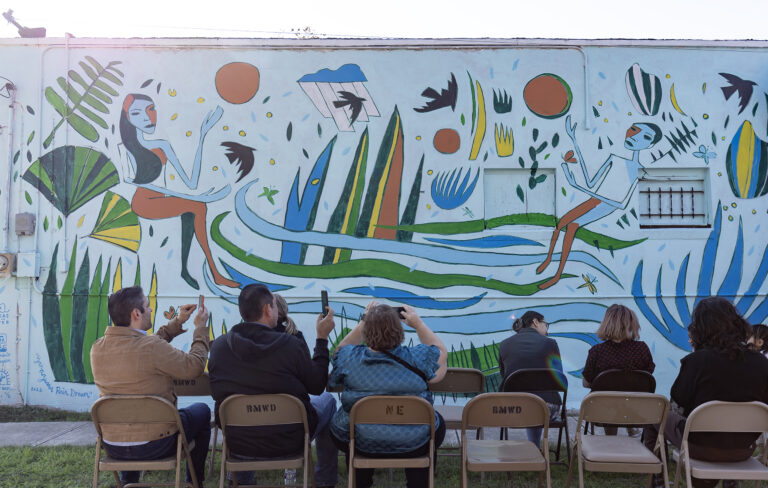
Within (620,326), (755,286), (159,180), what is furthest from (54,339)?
(755,286)

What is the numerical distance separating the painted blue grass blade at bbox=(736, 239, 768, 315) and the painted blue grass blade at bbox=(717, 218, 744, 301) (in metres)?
0.12

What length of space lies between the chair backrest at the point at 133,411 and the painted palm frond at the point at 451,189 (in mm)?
3979

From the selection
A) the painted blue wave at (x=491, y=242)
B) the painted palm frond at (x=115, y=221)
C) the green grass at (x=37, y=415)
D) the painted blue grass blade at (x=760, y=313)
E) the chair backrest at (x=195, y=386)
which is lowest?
the green grass at (x=37, y=415)

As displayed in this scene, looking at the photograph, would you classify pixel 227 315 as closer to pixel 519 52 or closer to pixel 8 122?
pixel 8 122

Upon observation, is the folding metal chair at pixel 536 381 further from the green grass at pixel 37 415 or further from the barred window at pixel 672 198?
the green grass at pixel 37 415

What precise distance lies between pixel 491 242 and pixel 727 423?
11.6ft

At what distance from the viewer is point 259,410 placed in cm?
325

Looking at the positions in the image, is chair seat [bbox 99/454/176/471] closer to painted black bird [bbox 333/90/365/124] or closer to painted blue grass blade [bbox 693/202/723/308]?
painted black bird [bbox 333/90/365/124]

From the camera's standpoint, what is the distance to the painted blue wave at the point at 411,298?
6.46m

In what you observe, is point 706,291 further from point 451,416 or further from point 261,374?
point 261,374

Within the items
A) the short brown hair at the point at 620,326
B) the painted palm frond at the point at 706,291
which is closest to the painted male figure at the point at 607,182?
the painted palm frond at the point at 706,291

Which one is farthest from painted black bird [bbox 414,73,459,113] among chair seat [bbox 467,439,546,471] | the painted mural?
chair seat [bbox 467,439,546,471]

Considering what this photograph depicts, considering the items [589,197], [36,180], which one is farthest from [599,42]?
[36,180]

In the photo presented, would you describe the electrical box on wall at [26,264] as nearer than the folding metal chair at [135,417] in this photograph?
No
